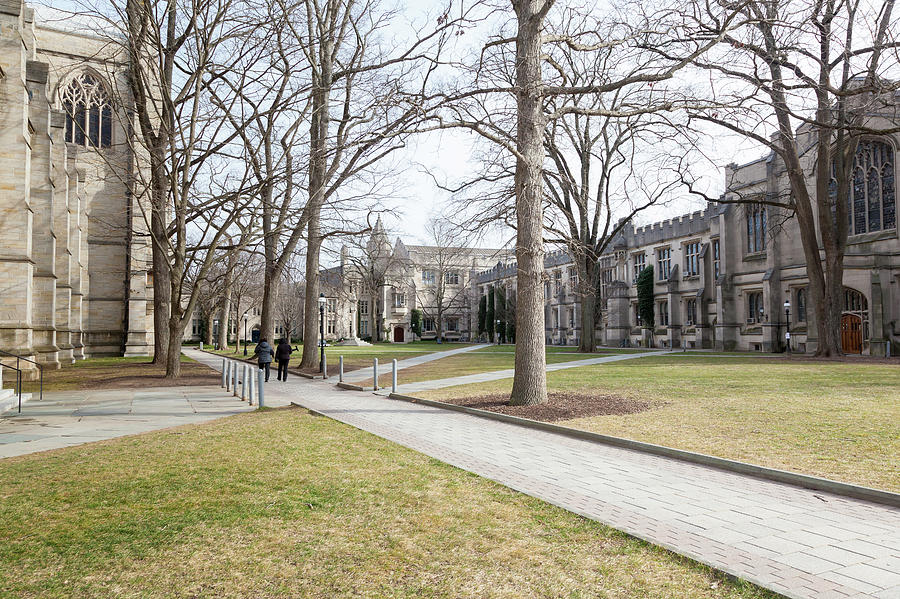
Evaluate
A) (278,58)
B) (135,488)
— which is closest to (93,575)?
(135,488)

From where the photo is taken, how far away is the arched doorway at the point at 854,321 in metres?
33.7

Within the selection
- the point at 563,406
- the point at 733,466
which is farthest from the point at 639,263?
the point at 733,466

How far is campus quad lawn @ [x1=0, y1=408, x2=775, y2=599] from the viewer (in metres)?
3.91

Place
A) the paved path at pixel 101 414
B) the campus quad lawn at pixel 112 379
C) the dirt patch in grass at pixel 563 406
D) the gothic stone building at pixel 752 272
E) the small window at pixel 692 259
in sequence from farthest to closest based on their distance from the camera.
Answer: the small window at pixel 692 259 → the gothic stone building at pixel 752 272 → the campus quad lawn at pixel 112 379 → the dirt patch in grass at pixel 563 406 → the paved path at pixel 101 414

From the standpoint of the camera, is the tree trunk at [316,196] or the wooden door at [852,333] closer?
the tree trunk at [316,196]

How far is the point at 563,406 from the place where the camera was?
12.6 metres

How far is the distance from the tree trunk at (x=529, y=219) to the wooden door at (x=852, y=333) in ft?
95.0

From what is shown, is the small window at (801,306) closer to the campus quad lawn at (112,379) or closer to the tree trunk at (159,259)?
the campus quad lawn at (112,379)

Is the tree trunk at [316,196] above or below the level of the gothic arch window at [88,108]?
below

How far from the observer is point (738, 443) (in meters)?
8.62

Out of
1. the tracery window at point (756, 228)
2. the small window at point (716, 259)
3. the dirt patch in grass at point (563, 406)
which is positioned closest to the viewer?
the dirt patch in grass at point (563, 406)

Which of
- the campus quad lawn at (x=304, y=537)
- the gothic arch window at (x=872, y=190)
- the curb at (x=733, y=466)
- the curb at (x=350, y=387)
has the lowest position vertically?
the curb at (x=350, y=387)

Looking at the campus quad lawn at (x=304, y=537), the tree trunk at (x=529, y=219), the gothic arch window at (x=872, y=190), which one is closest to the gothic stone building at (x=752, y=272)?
the gothic arch window at (x=872, y=190)

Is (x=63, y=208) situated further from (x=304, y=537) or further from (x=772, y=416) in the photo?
(x=772, y=416)
